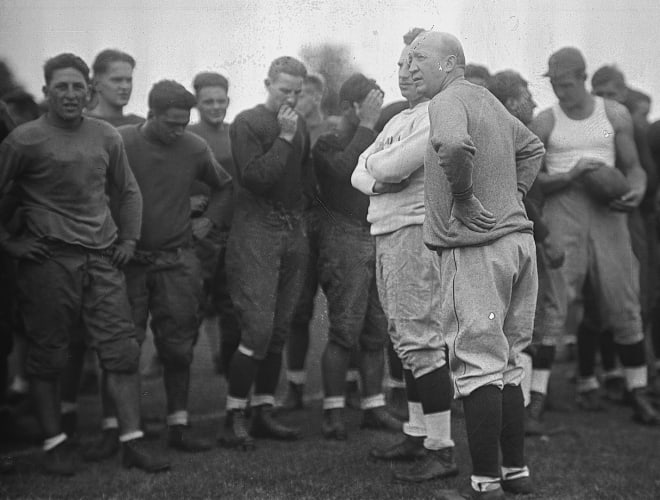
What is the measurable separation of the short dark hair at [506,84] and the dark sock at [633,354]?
1.88 m

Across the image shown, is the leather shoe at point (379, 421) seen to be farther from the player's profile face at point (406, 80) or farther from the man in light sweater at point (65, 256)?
the player's profile face at point (406, 80)

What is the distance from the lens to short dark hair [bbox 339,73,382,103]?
17.2 feet

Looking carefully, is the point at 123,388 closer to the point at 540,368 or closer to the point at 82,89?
the point at 82,89

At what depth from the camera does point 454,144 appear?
11.8 feet

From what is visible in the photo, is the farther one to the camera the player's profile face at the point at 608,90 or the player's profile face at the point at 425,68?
the player's profile face at the point at 608,90

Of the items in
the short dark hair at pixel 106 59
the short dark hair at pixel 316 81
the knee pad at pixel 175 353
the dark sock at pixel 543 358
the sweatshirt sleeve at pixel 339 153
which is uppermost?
the short dark hair at pixel 106 59

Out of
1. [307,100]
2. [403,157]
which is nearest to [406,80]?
[403,157]

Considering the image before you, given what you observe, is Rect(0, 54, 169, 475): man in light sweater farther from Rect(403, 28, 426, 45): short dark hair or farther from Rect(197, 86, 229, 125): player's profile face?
Rect(403, 28, 426, 45): short dark hair

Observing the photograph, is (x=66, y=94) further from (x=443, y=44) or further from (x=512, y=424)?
(x=512, y=424)

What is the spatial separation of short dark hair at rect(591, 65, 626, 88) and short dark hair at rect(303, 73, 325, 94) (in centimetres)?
192

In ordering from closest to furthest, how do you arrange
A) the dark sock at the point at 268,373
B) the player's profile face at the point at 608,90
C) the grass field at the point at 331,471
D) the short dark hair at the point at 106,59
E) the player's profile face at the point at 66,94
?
the grass field at the point at 331,471 < the player's profile face at the point at 66,94 < the short dark hair at the point at 106,59 < the dark sock at the point at 268,373 < the player's profile face at the point at 608,90

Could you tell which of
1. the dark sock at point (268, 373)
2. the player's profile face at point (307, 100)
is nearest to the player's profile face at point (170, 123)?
the player's profile face at point (307, 100)

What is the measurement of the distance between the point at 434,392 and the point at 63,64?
245cm

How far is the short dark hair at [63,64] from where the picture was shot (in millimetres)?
4844
